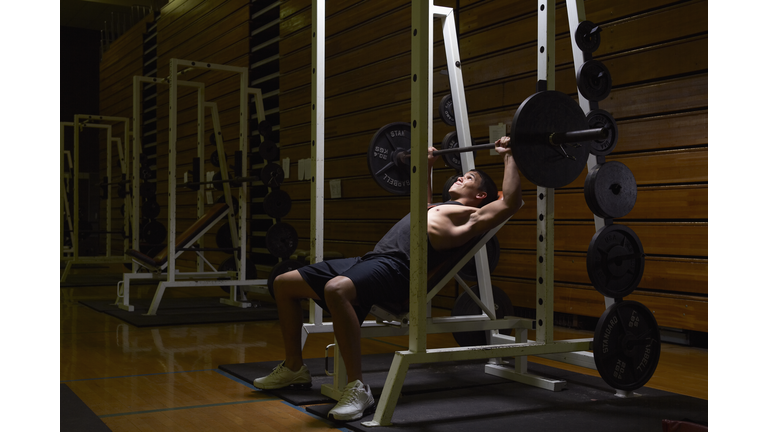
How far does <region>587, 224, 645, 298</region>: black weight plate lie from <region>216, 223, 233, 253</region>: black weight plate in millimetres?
3932

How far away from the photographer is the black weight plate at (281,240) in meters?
5.10

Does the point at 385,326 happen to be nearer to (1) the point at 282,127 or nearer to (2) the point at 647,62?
(2) the point at 647,62

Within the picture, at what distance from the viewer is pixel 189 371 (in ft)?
10.7

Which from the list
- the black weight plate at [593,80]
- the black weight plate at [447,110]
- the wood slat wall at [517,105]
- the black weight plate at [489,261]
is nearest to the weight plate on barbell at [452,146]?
the black weight plate at [447,110]

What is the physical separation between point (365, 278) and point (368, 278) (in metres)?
0.01

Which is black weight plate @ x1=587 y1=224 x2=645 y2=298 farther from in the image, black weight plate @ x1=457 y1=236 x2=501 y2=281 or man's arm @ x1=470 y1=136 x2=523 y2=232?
black weight plate @ x1=457 y1=236 x2=501 y2=281

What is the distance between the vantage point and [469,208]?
9.26 feet

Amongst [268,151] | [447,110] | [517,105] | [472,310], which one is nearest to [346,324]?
[472,310]

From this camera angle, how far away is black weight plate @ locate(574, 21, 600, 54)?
2780 mm

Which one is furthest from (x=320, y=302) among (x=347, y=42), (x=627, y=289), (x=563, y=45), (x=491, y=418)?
(x=347, y=42)

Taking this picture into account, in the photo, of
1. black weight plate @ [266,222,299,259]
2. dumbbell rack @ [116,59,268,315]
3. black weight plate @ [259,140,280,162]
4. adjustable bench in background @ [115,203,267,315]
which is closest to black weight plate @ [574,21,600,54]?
black weight plate @ [266,222,299,259]

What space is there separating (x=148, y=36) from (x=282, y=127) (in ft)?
15.1

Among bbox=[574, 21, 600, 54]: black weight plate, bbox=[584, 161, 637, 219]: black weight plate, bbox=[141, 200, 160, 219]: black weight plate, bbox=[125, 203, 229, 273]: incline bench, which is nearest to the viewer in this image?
bbox=[584, 161, 637, 219]: black weight plate

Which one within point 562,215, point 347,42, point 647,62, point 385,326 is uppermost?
point 347,42
